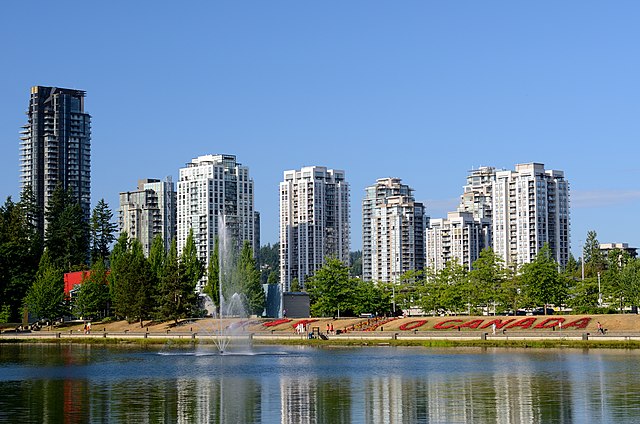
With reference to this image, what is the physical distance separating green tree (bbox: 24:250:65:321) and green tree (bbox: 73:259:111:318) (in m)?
2.59

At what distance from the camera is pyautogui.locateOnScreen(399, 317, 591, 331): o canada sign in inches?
3578

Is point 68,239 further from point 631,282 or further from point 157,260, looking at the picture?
point 631,282

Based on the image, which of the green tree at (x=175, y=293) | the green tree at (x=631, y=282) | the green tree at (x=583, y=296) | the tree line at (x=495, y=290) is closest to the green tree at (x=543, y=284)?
the tree line at (x=495, y=290)

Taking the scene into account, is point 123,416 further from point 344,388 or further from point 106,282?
point 106,282

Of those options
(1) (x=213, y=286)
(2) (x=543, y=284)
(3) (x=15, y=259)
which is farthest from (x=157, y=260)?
(2) (x=543, y=284)

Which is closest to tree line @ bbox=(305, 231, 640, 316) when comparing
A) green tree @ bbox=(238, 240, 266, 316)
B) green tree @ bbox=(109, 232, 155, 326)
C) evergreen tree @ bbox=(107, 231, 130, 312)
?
green tree @ bbox=(238, 240, 266, 316)

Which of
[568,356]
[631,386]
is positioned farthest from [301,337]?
[631,386]

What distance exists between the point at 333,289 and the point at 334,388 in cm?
6819

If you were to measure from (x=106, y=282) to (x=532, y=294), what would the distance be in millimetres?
61280

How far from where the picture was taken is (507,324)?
310 ft

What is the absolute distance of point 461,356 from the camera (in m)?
71.8

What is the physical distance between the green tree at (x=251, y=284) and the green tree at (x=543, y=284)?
120 ft

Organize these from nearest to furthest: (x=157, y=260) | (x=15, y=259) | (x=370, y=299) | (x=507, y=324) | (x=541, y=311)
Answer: (x=507, y=324) < (x=370, y=299) < (x=541, y=311) < (x=157, y=260) < (x=15, y=259)

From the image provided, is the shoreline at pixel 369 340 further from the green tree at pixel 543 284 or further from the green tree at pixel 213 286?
the green tree at pixel 543 284
